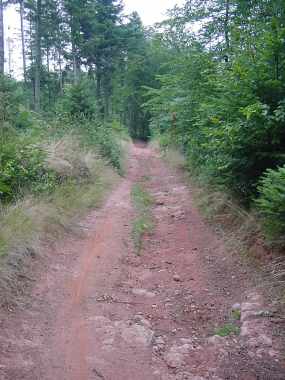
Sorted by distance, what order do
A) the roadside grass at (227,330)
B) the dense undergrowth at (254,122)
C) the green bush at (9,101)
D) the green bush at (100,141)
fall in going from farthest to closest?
1. the green bush at (100,141)
2. the green bush at (9,101)
3. the dense undergrowth at (254,122)
4. the roadside grass at (227,330)

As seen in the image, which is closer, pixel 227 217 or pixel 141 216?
pixel 227 217

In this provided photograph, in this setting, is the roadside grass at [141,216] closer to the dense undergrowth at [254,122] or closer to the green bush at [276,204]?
the dense undergrowth at [254,122]

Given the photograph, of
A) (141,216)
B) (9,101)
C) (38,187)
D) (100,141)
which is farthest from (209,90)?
(9,101)

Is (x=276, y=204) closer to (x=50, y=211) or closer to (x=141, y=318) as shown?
(x=141, y=318)

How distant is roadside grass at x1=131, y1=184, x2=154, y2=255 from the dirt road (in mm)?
181

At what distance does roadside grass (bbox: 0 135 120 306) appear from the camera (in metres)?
4.51

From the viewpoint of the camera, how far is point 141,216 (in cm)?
841

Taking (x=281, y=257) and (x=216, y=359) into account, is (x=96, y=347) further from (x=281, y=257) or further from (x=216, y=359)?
(x=281, y=257)

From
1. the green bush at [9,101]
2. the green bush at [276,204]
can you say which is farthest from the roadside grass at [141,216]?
the green bush at [9,101]

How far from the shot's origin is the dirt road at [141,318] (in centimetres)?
316

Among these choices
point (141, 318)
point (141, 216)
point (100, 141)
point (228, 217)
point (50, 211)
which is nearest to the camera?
point (141, 318)

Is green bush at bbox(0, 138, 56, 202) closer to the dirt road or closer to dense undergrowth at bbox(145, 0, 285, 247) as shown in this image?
the dirt road

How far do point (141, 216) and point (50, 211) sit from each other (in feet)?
8.44

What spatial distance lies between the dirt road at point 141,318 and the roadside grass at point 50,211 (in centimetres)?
29
